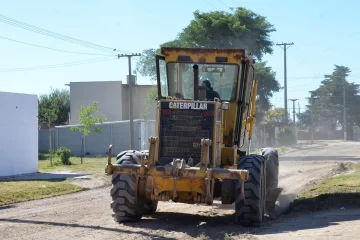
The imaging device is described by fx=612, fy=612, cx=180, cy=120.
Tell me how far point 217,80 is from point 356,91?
89956 mm

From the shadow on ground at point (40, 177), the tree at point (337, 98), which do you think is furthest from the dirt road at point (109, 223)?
the tree at point (337, 98)

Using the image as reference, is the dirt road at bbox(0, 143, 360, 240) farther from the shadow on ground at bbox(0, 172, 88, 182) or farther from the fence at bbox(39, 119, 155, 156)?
the fence at bbox(39, 119, 155, 156)

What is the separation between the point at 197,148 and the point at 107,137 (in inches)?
1489

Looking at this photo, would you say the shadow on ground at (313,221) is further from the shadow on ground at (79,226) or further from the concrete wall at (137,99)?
the concrete wall at (137,99)

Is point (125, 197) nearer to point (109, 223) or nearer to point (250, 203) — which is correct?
point (109, 223)

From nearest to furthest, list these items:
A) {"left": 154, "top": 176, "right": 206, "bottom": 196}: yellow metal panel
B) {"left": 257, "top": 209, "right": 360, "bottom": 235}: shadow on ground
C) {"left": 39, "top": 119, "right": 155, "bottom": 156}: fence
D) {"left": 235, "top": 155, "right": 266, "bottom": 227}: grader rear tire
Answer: {"left": 257, "top": 209, "right": 360, "bottom": 235}: shadow on ground
{"left": 154, "top": 176, "right": 206, "bottom": 196}: yellow metal panel
{"left": 235, "top": 155, "right": 266, "bottom": 227}: grader rear tire
{"left": 39, "top": 119, "right": 155, "bottom": 156}: fence

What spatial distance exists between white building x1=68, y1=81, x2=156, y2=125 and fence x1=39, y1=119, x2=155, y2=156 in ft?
43.0

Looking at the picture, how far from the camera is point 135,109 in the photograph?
66.2 m

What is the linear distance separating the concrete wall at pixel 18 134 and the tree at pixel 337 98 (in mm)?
76120

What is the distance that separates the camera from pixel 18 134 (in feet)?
89.7

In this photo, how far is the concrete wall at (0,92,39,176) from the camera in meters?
26.3

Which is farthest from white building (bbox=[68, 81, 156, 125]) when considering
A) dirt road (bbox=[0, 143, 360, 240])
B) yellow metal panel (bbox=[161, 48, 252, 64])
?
yellow metal panel (bbox=[161, 48, 252, 64])

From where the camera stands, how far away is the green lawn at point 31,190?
1861 centimetres

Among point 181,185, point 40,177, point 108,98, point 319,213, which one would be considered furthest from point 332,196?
point 108,98
